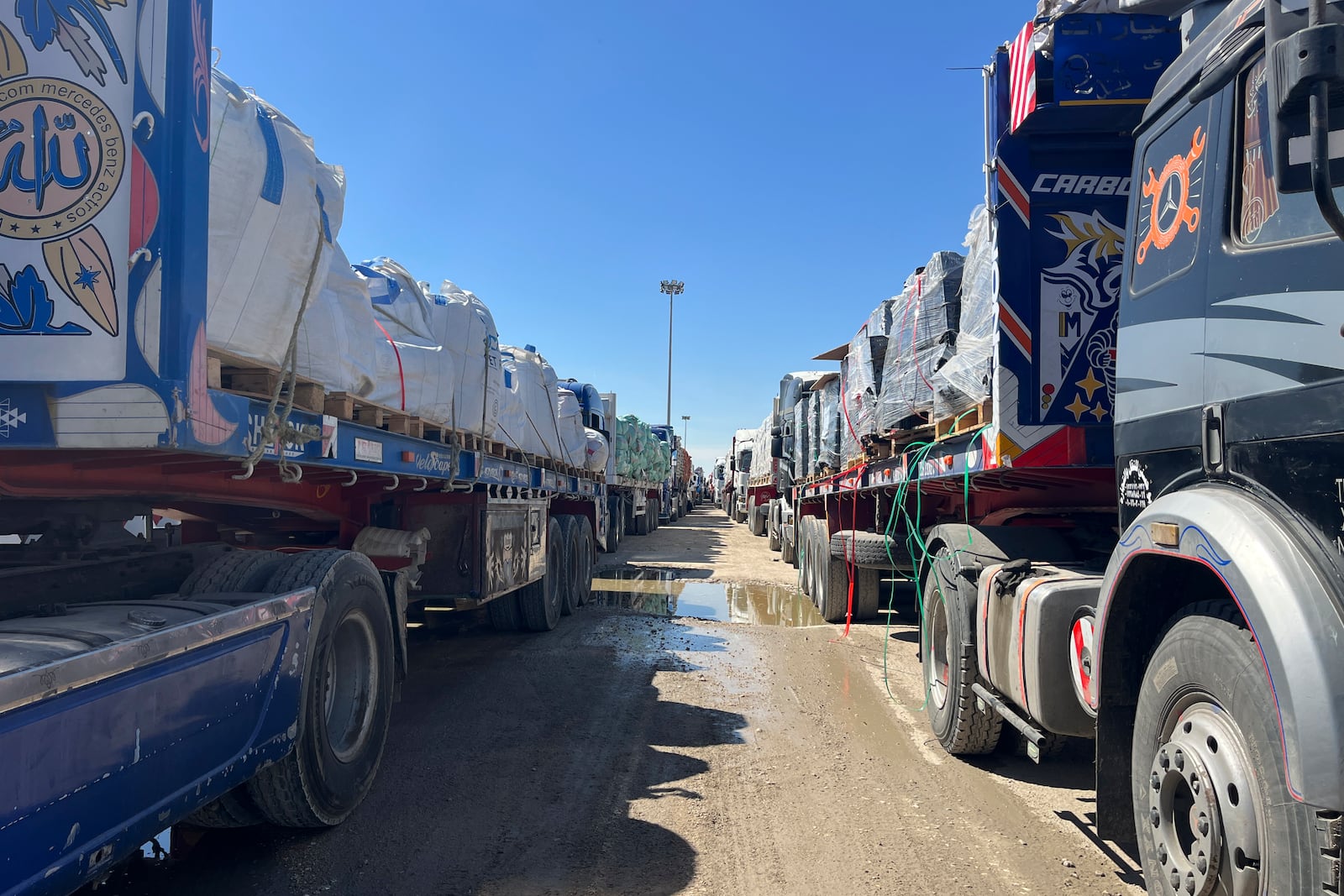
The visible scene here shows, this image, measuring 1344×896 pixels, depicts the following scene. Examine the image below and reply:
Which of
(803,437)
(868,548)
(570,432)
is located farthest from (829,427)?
(570,432)

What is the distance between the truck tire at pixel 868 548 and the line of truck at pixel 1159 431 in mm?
2208

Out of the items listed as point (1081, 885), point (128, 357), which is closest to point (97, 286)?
point (128, 357)

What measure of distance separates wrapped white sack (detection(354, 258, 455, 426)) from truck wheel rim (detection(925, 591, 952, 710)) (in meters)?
3.32

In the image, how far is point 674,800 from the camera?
421 cm

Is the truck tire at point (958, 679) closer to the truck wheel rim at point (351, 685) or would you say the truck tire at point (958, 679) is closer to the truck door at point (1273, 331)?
the truck door at point (1273, 331)

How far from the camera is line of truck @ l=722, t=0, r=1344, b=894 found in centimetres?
192

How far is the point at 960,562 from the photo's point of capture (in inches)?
191

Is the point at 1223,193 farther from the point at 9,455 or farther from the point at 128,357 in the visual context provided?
the point at 9,455

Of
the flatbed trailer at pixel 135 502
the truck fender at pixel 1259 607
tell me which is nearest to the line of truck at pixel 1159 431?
the truck fender at pixel 1259 607

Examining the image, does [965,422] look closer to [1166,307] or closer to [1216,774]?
[1166,307]

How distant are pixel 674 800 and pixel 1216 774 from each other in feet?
8.59

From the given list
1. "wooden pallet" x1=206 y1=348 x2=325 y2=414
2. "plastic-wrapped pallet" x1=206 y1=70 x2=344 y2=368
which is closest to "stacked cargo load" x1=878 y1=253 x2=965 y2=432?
"plastic-wrapped pallet" x1=206 y1=70 x2=344 y2=368

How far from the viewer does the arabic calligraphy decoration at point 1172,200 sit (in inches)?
105

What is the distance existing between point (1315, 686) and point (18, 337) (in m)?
3.29
